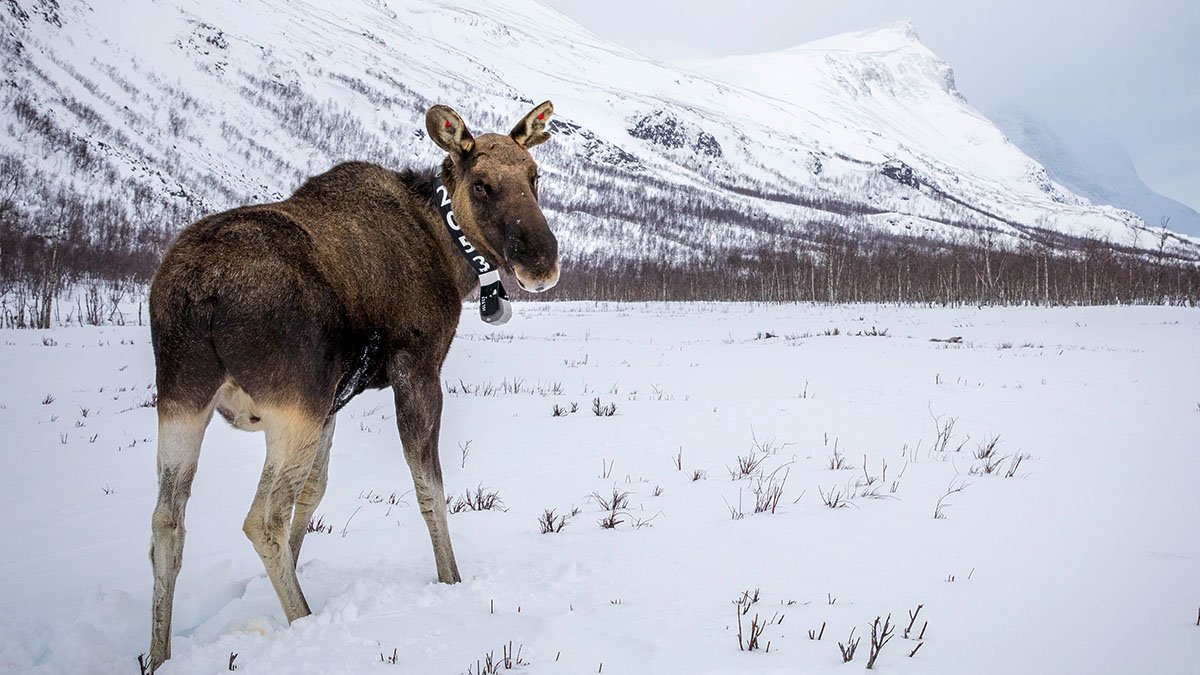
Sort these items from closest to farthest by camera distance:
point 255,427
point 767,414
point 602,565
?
point 255,427, point 602,565, point 767,414

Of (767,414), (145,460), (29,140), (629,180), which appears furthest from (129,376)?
(629,180)

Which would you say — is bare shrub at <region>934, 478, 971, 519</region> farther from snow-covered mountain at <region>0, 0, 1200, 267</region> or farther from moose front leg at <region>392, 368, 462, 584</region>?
snow-covered mountain at <region>0, 0, 1200, 267</region>

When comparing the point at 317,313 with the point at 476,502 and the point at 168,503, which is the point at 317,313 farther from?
the point at 476,502

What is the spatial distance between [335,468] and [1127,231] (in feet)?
719

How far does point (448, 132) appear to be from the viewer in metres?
3.40

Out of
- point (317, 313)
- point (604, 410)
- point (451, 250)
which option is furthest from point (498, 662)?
point (604, 410)

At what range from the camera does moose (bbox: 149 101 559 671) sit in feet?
8.53

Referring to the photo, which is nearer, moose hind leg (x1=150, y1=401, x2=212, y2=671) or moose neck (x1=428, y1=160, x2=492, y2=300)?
moose hind leg (x1=150, y1=401, x2=212, y2=671)

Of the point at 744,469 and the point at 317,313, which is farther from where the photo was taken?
the point at 744,469

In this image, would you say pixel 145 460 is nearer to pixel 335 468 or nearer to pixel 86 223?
pixel 335 468

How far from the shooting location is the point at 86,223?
2486 inches

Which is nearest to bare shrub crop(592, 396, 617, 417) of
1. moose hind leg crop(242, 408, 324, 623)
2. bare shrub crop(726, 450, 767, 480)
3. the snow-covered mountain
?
bare shrub crop(726, 450, 767, 480)

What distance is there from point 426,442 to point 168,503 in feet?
3.41

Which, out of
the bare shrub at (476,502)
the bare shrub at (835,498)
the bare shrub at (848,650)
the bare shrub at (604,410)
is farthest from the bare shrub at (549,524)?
the bare shrub at (604,410)
